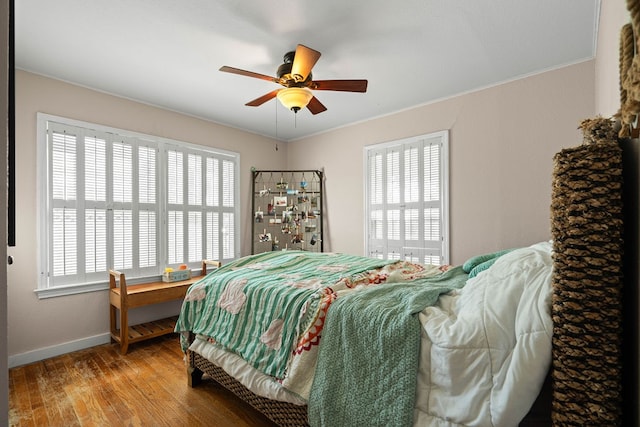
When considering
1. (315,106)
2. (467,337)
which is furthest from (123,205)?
(467,337)

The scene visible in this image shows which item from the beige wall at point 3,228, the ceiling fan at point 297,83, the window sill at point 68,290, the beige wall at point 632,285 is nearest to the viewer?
the beige wall at point 3,228

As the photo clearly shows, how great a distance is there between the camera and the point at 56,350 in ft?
9.58

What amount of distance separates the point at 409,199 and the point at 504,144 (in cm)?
112

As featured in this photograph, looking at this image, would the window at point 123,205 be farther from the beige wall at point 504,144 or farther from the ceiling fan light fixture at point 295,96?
the beige wall at point 504,144

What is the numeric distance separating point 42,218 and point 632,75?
3.82 metres

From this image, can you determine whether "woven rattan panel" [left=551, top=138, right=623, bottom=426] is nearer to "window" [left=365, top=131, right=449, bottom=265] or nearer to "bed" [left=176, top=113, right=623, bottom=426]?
"bed" [left=176, top=113, right=623, bottom=426]

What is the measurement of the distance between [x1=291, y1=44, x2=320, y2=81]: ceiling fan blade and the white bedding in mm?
1649

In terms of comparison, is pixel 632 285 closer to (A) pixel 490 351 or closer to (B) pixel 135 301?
(A) pixel 490 351

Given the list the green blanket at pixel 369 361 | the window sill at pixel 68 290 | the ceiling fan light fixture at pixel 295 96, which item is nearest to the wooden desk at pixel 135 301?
the window sill at pixel 68 290

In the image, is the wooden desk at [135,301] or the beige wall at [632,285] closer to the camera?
the beige wall at [632,285]

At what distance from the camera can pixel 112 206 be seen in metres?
3.30

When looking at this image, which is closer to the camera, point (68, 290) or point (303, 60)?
point (303, 60)

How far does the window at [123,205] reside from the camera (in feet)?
9.65

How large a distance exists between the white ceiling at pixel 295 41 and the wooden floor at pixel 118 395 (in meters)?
2.53
